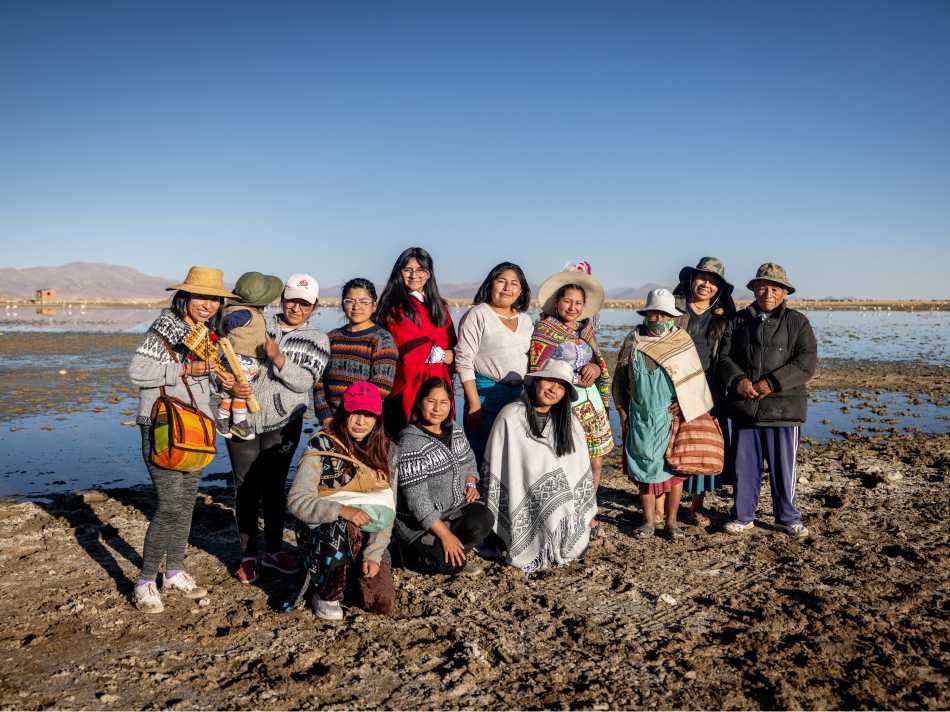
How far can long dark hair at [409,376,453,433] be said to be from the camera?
4246mm

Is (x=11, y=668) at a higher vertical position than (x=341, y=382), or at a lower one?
lower

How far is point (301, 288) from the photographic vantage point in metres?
4.14

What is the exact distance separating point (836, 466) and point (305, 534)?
606cm

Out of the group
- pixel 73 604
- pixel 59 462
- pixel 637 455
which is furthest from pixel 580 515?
pixel 59 462

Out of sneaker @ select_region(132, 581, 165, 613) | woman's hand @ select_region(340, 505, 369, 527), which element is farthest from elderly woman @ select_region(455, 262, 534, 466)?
sneaker @ select_region(132, 581, 165, 613)

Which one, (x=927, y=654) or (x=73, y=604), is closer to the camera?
(x=927, y=654)

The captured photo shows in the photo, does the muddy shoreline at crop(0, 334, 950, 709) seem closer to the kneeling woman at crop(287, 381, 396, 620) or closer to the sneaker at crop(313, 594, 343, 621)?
the sneaker at crop(313, 594, 343, 621)

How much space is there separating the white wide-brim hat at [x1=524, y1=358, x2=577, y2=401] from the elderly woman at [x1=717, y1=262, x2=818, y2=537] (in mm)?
1527

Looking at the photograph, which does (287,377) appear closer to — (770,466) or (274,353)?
(274,353)

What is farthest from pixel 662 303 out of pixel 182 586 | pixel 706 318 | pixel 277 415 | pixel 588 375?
pixel 182 586

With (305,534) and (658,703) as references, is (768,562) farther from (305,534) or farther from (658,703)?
(305,534)

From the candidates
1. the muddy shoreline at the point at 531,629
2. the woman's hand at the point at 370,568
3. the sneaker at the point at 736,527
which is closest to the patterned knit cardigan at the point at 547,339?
the muddy shoreline at the point at 531,629

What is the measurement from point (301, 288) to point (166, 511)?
1553 millimetres

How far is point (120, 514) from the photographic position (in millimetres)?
5648
